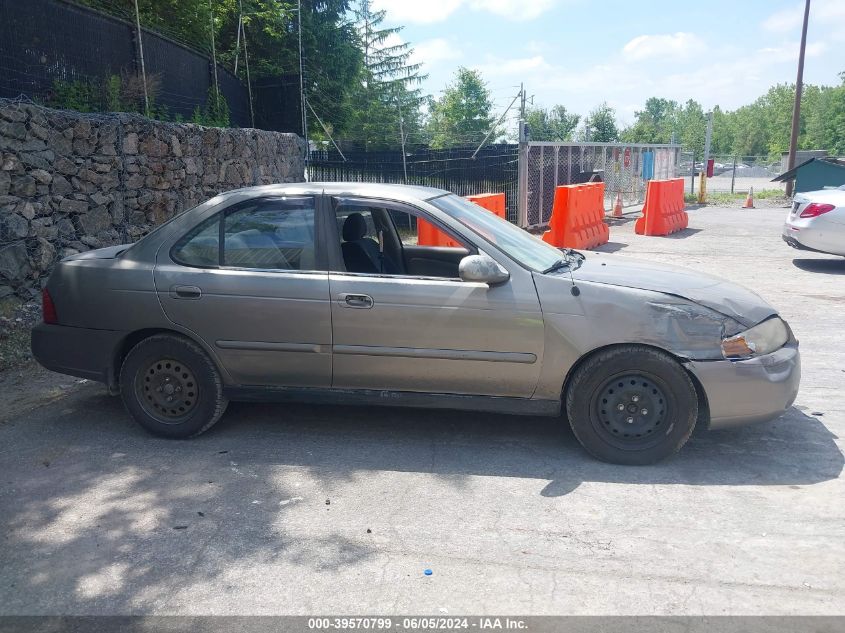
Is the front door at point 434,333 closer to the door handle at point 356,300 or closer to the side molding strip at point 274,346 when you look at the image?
the door handle at point 356,300

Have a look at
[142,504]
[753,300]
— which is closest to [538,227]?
[753,300]

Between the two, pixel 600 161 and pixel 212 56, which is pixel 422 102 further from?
pixel 212 56

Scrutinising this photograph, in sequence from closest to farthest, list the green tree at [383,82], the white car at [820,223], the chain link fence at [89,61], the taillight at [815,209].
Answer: the chain link fence at [89,61]
the white car at [820,223]
the taillight at [815,209]
the green tree at [383,82]

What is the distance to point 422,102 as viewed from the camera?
52.8 meters

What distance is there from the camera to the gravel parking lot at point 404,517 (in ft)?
11.0

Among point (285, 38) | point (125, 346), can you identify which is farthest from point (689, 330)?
point (285, 38)

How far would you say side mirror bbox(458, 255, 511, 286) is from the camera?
4648 millimetres

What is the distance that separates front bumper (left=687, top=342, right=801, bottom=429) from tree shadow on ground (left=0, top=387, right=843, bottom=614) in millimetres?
334

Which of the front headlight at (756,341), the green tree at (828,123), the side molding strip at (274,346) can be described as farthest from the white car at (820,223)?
the green tree at (828,123)

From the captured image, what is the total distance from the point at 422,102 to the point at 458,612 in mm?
52031

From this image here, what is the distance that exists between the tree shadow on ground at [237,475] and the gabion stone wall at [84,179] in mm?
2991

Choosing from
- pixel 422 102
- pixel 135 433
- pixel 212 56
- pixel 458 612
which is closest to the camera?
pixel 458 612

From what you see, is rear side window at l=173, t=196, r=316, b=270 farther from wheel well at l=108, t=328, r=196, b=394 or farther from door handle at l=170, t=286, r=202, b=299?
wheel well at l=108, t=328, r=196, b=394

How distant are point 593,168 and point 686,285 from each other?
16909 millimetres
